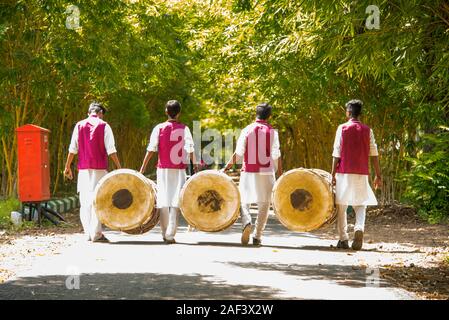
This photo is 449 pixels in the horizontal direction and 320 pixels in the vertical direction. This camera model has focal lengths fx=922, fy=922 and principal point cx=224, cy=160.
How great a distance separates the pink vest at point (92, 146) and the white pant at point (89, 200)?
0.10m

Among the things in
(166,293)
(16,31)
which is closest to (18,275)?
(166,293)

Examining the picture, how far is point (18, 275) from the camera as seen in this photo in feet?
31.2

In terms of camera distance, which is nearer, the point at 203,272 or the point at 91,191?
the point at 203,272

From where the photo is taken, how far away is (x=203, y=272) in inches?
380

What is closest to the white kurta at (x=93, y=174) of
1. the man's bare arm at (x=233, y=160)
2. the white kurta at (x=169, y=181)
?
the white kurta at (x=169, y=181)

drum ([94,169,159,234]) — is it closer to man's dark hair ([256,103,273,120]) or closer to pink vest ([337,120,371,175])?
man's dark hair ([256,103,273,120])

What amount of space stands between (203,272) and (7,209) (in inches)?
299

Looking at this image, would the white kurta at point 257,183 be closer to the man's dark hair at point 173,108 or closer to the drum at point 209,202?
the drum at point 209,202

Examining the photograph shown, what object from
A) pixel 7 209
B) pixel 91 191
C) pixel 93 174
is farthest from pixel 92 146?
pixel 7 209

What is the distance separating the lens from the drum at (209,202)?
1270 cm

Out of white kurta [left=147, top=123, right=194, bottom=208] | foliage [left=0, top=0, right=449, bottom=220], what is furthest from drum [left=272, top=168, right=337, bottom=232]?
foliage [left=0, top=0, right=449, bottom=220]

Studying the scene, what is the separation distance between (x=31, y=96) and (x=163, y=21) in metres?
3.51

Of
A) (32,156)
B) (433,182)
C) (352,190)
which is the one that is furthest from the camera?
(32,156)

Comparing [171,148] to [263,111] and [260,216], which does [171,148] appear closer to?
[263,111]
